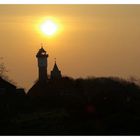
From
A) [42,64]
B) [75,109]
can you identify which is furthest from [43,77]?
[75,109]

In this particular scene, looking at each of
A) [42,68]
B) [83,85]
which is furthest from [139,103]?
[42,68]

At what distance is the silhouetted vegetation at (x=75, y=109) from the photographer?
1858cm

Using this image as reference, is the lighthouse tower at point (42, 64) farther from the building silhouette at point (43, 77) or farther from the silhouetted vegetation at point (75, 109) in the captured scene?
the silhouetted vegetation at point (75, 109)

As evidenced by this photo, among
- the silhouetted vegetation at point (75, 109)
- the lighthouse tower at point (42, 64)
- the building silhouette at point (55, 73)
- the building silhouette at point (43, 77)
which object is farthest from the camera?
the lighthouse tower at point (42, 64)

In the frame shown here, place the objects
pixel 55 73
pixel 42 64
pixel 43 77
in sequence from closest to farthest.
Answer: pixel 55 73, pixel 43 77, pixel 42 64

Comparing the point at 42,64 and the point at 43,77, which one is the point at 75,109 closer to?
the point at 43,77

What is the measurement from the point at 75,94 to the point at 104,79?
177cm

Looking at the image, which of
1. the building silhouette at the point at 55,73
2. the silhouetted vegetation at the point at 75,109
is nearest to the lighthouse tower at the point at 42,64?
the building silhouette at the point at 55,73

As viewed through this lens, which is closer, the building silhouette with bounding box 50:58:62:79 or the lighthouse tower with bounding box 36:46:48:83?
the building silhouette with bounding box 50:58:62:79

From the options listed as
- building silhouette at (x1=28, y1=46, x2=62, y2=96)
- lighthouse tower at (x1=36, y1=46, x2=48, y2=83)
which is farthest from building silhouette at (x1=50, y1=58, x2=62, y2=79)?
lighthouse tower at (x1=36, y1=46, x2=48, y2=83)

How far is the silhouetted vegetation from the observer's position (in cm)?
1858

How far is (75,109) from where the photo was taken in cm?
2153

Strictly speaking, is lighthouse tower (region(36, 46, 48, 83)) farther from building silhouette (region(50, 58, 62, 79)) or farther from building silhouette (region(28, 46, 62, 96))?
building silhouette (region(50, 58, 62, 79))

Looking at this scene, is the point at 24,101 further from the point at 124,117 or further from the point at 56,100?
the point at 124,117
